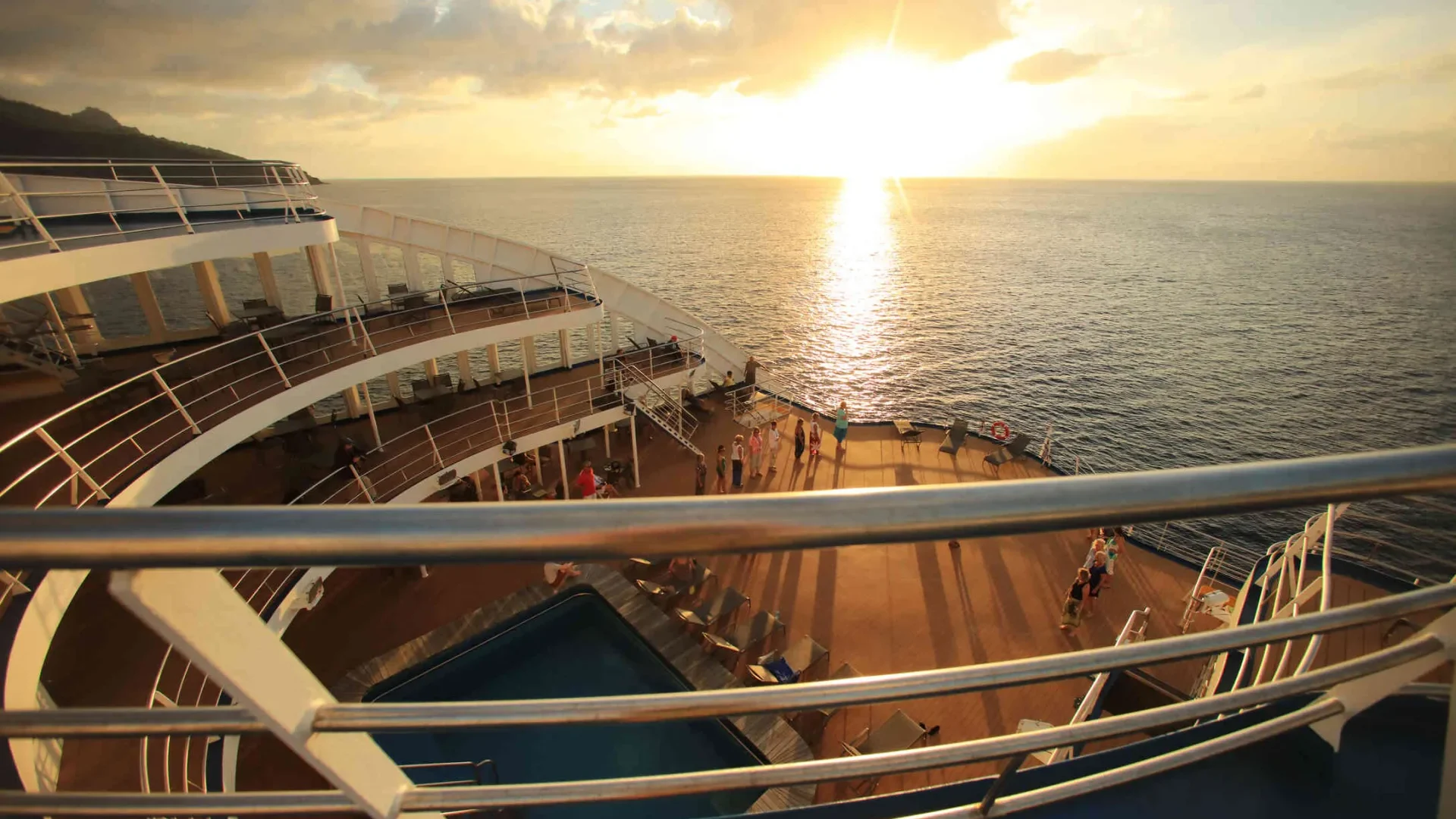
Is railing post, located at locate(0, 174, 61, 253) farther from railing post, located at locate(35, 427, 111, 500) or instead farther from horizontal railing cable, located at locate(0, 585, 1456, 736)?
horizontal railing cable, located at locate(0, 585, 1456, 736)

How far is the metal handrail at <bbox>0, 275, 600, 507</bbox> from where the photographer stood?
6.92 m

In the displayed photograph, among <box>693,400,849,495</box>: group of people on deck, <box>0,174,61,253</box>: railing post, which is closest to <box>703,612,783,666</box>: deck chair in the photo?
<box>693,400,849,495</box>: group of people on deck

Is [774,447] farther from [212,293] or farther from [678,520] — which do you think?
[678,520]

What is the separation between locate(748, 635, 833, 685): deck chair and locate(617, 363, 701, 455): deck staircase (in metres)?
6.72

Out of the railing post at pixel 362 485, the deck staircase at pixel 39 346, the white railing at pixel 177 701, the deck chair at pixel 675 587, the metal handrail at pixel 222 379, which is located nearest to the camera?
the white railing at pixel 177 701

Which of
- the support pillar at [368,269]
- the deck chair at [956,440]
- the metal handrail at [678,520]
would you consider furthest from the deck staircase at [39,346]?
the deck chair at [956,440]

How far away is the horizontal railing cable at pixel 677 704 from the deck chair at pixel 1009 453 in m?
16.3

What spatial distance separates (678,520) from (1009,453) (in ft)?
58.2

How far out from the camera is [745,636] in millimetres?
10133

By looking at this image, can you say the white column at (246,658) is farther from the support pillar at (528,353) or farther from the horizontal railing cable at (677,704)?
the support pillar at (528,353)

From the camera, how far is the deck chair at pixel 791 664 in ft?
30.7

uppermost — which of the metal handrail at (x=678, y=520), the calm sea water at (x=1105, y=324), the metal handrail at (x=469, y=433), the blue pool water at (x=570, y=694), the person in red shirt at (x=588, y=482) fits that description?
the metal handrail at (x=678, y=520)

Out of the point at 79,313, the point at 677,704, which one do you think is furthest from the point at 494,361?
the point at 677,704

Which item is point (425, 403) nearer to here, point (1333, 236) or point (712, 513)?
point (712, 513)
